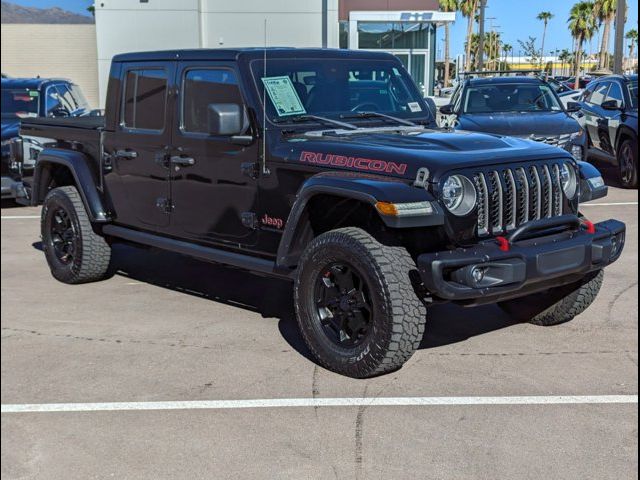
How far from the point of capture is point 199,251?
5.80 m

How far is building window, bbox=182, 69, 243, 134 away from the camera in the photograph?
5652 millimetres

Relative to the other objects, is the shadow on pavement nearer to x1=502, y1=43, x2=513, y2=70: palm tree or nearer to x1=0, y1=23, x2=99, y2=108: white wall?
x1=502, y1=43, x2=513, y2=70: palm tree

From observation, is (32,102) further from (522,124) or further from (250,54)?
(250,54)

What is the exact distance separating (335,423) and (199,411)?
68 centimetres

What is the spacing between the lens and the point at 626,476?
11.7ft

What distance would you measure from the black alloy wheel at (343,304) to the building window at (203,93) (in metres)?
1.46

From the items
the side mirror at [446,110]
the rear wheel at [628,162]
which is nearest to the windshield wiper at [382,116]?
the side mirror at [446,110]

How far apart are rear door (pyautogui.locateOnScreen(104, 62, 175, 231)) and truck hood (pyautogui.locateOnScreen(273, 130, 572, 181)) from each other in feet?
4.03

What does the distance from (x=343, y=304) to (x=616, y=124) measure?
8.87 meters

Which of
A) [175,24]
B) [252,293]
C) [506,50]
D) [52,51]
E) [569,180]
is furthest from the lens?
[52,51]

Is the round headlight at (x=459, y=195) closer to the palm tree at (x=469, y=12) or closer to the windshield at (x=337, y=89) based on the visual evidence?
the windshield at (x=337, y=89)

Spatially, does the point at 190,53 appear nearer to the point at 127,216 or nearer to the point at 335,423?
the point at 127,216

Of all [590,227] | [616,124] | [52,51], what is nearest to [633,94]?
[616,124]

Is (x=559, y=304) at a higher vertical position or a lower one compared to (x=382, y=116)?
lower
